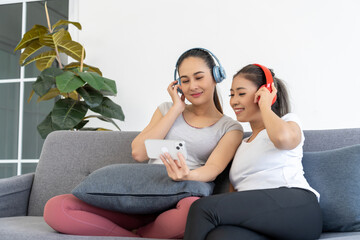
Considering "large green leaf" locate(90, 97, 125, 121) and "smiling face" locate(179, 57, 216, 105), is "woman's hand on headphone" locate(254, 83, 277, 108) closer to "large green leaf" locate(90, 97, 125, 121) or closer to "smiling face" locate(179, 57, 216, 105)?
"smiling face" locate(179, 57, 216, 105)

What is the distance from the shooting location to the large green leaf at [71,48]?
3.54m

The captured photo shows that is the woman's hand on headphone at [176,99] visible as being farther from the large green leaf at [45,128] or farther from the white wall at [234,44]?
the white wall at [234,44]

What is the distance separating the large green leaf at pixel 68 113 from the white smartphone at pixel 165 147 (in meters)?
1.76

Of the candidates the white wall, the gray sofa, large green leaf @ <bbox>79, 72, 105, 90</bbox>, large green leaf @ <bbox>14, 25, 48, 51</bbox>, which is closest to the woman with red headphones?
the gray sofa

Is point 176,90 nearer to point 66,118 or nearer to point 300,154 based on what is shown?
point 300,154

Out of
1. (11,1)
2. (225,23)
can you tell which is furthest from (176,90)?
(11,1)

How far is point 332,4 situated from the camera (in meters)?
3.48

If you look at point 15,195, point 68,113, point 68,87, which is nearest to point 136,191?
point 15,195

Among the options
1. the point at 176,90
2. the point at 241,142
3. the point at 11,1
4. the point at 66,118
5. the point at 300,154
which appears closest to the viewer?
the point at 300,154

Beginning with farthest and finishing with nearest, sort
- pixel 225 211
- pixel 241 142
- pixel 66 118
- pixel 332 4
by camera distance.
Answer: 1. pixel 332 4
2. pixel 66 118
3. pixel 241 142
4. pixel 225 211

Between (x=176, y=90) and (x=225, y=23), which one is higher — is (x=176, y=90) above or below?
below

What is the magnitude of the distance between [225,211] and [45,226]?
797 mm

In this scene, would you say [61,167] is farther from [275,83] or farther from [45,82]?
[45,82]

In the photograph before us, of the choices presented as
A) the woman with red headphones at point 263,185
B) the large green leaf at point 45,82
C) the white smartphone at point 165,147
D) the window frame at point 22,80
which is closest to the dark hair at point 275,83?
the woman with red headphones at point 263,185
